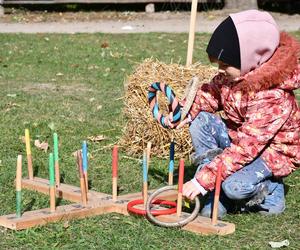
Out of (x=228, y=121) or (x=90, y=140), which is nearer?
(x=228, y=121)

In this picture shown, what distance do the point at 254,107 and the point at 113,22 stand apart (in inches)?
504

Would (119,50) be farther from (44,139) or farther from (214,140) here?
(214,140)

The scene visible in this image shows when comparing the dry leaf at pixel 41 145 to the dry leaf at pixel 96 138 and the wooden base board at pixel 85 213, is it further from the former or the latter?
the wooden base board at pixel 85 213

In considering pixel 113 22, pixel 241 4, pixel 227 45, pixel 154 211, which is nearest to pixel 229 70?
pixel 227 45

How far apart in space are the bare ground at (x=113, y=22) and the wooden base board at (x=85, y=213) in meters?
10.7

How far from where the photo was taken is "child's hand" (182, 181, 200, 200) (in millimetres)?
4008

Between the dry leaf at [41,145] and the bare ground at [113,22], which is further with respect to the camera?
the bare ground at [113,22]

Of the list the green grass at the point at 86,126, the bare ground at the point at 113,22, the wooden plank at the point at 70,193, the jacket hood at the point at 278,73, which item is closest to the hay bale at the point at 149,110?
the green grass at the point at 86,126

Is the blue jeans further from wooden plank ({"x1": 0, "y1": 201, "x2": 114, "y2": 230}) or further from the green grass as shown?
wooden plank ({"x1": 0, "y1": 201, "x2": 114, "y2": 230})

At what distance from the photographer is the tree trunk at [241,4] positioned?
1655cm

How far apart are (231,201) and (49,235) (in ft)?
3.63

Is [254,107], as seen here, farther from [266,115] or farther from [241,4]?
[241,4]

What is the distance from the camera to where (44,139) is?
623 centimetres

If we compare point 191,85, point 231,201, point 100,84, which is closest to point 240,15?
point 191,85
